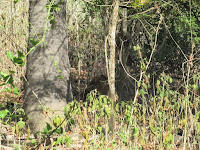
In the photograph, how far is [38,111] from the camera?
446 cm

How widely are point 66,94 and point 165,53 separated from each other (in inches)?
123

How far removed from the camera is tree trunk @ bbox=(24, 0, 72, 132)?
4473mm

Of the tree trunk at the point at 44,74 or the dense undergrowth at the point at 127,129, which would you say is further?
the tree trunk at the point at 44,74

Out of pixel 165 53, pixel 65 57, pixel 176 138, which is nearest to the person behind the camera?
pixel 176 138

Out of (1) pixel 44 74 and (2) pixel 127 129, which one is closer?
(2) pixel 127 129

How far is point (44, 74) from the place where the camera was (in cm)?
456

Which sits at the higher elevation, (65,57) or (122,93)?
(65,57)

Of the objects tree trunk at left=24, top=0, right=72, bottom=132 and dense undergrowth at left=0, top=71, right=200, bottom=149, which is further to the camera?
tree trunk at left=24, top=0, right=72, bottom=132

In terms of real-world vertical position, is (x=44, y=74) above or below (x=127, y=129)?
above

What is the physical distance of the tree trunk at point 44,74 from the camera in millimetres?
4473

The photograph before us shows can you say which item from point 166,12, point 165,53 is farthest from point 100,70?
point 166,12

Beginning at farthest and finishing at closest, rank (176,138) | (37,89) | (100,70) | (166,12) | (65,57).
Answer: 1. (100,70)
2. (166,12)
3. (65,57)
4. (37,89)
5. (176,138)

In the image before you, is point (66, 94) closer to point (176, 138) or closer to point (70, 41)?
point (176, 138)

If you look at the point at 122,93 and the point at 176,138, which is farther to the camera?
the point at 122,93
